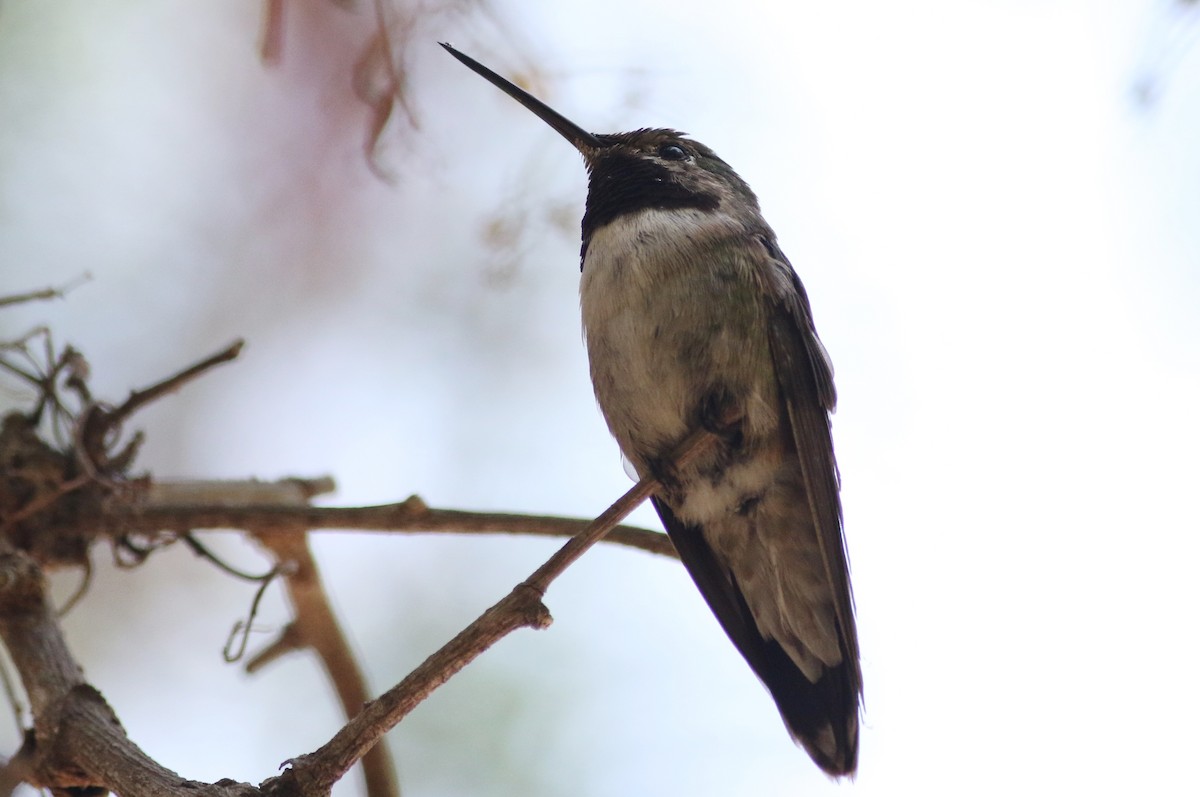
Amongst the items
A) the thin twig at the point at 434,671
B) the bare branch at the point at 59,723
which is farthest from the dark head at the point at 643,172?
the bare branch at the point at 59,723

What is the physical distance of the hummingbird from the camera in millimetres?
3121

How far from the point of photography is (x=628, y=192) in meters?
3.67

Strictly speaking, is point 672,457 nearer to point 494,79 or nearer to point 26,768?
point 494,79

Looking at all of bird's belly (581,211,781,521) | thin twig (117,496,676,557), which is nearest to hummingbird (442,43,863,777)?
bird's belly (581,211,781,521)

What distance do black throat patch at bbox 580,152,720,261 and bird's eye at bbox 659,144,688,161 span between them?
0.32ft

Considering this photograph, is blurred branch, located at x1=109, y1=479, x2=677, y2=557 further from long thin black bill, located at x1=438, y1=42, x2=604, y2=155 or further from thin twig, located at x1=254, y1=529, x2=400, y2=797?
long thin black bill, located at x1=438, y1=42, x2=604, y2=155

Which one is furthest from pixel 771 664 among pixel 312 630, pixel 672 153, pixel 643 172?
pixel 672 153

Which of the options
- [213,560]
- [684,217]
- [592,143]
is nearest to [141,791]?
[213,560]

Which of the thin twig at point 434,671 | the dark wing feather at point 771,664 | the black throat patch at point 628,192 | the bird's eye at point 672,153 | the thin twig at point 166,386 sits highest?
the bird's eye at point 672,153

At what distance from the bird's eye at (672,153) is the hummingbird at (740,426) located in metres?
0.48

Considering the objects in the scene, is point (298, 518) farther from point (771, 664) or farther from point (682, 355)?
point (771, 664)

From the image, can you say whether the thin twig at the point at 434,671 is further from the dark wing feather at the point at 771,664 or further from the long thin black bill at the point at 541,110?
the long thin black bill at the point at 541,110

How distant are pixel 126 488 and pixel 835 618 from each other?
1976mm

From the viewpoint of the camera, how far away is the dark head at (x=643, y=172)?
3566 mm
